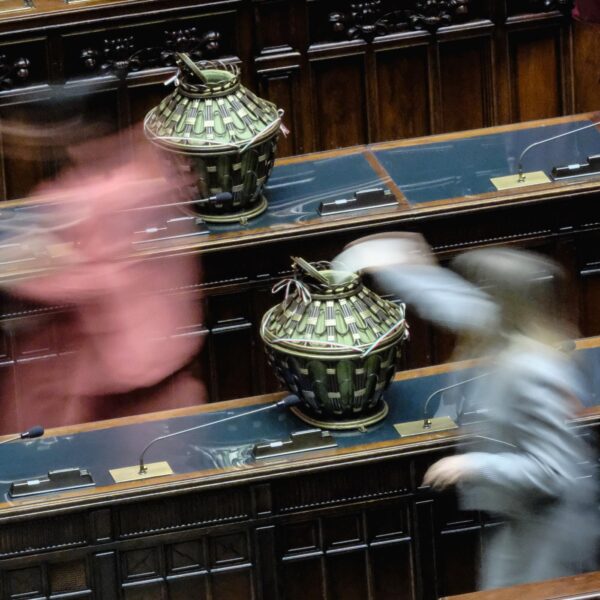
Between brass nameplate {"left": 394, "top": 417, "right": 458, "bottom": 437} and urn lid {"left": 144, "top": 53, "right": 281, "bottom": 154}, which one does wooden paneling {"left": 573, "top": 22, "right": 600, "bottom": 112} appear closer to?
urn lid {"left": 144, "top": 53, "right": 281, "bottom": 154}

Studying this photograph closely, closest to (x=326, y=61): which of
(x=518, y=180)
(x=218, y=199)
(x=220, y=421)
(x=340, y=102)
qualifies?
(x=340, y=102)

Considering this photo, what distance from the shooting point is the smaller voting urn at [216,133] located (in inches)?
229

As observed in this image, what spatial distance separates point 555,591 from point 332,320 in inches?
61.8

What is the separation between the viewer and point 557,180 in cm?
611

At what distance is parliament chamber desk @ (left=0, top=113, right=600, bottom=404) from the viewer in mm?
5895

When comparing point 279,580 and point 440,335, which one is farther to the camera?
point 440,335

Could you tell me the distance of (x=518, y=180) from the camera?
6.14m

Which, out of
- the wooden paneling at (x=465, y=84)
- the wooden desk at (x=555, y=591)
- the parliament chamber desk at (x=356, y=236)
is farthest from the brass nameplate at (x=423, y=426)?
the wooden paneling at (x=465, y=84)

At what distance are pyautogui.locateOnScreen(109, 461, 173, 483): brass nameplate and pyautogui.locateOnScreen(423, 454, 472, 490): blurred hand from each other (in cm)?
65

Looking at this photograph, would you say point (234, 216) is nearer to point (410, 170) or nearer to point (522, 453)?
point (410, 170)

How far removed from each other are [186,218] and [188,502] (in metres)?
1.22

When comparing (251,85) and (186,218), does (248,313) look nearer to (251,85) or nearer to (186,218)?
(186,218)

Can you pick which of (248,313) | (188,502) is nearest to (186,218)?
(248,313)

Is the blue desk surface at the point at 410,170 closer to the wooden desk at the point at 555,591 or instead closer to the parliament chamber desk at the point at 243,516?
the parliament chamber desk at the point at 243,516
